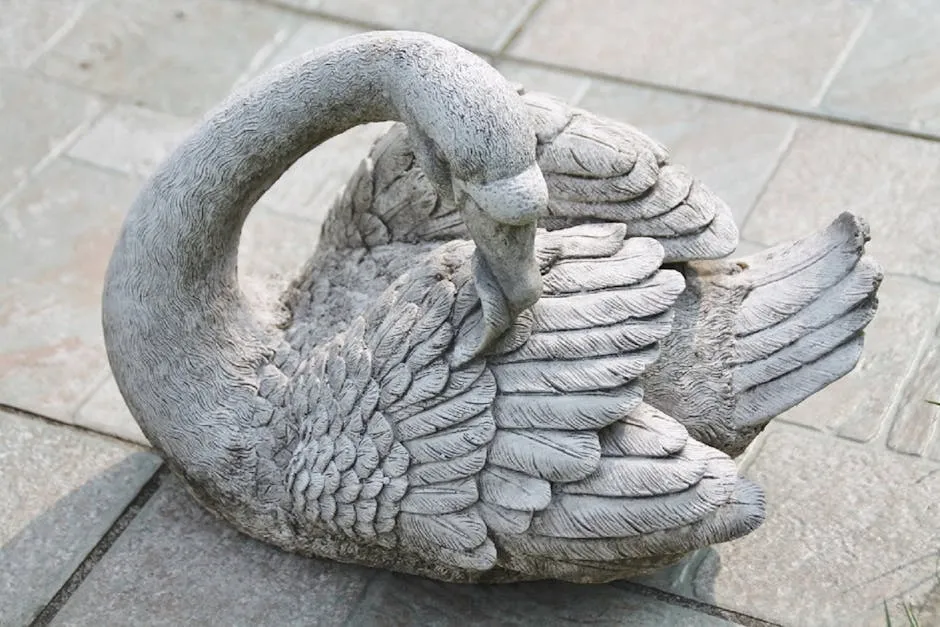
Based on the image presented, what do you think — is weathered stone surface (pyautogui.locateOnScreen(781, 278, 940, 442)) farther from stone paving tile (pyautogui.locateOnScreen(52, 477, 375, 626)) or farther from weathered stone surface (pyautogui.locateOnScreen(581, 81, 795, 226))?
stone paving tile (pyautogui.locateOnScreen(52, 477, 375, 626))

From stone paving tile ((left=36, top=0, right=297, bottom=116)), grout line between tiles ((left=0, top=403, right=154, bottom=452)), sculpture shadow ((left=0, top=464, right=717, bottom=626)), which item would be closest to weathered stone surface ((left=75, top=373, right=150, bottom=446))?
grout line between tiles ((left=0, top=403, right=154, bottom=452))

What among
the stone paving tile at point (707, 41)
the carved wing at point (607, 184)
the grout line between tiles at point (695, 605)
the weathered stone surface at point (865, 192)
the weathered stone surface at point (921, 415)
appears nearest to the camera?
the carved wing at point (607, 184)

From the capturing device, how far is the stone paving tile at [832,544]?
2865 millimetres

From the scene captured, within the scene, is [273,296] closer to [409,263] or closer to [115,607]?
[409,263]

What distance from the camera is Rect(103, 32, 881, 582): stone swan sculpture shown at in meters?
2.45

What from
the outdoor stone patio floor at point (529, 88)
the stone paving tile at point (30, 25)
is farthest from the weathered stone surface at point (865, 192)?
the stone paving tile at point (30, 25)

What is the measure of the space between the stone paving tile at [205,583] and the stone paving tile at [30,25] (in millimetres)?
2142

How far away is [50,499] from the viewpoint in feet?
10.5

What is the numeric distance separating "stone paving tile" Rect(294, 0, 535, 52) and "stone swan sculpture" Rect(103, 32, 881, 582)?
1790 millimetres

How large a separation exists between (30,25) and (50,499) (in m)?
2.16

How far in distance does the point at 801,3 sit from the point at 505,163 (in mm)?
2667

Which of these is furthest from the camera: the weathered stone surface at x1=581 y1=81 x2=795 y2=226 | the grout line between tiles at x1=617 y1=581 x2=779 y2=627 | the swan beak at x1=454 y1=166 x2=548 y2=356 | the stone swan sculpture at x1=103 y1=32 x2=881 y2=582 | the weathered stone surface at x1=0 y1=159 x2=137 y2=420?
the weathered stone surface at x1=581 y1=81 x2=795 y2=226

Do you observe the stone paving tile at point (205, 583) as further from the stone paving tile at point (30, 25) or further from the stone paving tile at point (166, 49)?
the stone paving tile at point (30, 25)

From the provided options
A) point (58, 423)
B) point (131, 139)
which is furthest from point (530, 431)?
point (131, 139)
